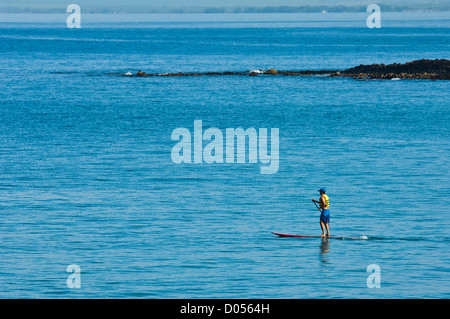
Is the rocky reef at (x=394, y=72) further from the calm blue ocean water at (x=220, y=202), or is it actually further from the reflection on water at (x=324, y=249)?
the reflection on water at (x=324, y=249)

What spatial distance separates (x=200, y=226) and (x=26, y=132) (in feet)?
124

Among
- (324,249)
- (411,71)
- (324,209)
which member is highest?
(411,71)

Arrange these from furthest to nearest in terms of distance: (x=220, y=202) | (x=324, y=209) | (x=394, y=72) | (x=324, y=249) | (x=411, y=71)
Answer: (x=394, y=72)
(x=411, y=71)
(x=220, y=202)
(x=324, y=209)
(x=324, y=249)

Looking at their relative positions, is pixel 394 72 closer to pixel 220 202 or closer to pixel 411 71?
pixel 411 71

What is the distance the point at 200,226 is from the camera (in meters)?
37.9

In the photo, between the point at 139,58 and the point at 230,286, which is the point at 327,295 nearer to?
the point at 230,286

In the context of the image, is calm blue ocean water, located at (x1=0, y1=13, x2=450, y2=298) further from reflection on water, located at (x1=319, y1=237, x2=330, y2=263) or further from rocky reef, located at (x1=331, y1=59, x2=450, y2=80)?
rocky reef, located at (x1=331, y1=59, x2=450, y2=80)

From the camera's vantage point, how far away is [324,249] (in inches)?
1336

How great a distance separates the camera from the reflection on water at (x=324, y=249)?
3262cm

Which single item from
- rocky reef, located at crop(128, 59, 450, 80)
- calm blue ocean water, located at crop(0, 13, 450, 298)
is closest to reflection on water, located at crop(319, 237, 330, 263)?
calm blue ocean water, located at crop(0, 13, 450, 298)

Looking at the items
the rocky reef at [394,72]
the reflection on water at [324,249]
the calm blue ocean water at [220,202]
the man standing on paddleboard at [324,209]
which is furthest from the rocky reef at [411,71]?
the reflection on water at [324,249]

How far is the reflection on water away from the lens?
32622 millimetres

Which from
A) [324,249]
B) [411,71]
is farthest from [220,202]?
[411,71]

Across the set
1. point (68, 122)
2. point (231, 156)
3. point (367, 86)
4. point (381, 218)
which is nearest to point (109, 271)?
point (381, 218)
